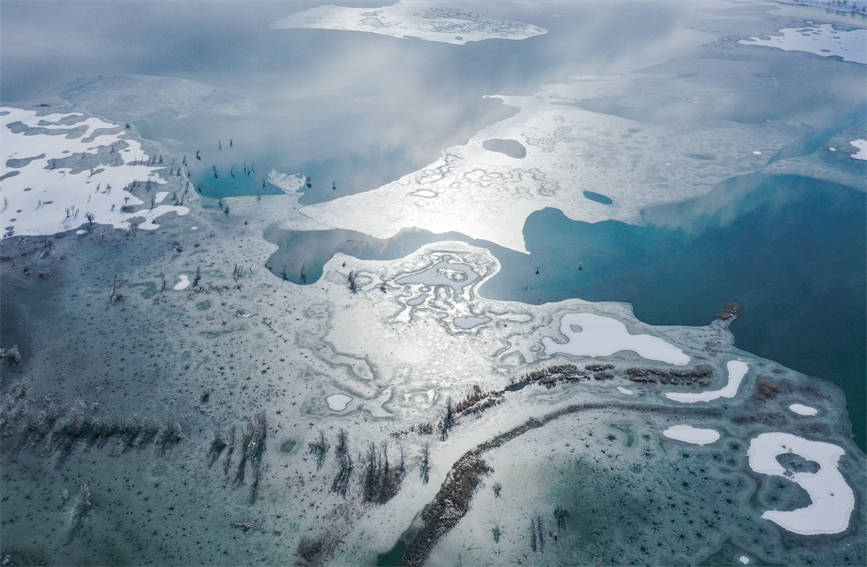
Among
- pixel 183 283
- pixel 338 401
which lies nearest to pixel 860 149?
pixel 338 401

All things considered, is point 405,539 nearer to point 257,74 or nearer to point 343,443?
point 343,443

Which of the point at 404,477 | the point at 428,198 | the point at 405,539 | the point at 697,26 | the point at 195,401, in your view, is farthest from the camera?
the point at 697,26

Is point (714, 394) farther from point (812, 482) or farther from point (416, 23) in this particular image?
point (416, 23)

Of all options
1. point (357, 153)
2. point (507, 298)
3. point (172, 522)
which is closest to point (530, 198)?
point (507, 298)

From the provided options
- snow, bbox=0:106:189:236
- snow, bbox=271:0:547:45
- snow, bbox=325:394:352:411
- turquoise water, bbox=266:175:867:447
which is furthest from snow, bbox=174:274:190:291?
snow, bbox=271:0:547:45

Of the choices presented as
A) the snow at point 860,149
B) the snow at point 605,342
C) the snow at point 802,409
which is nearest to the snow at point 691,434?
the snow at point 605,342

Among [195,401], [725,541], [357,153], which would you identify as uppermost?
[357,153]
